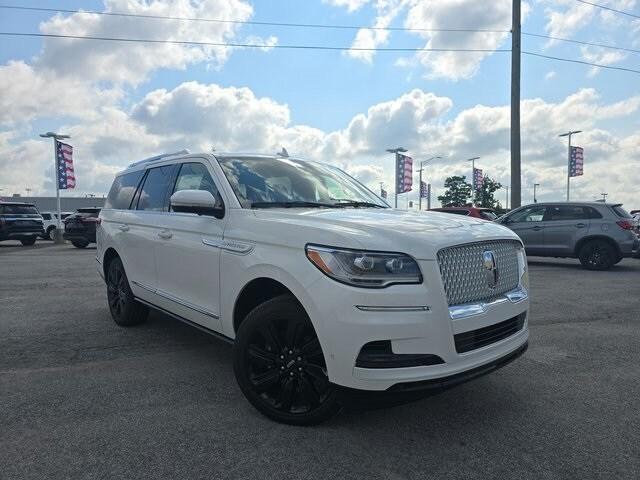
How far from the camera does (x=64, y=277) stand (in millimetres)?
10117

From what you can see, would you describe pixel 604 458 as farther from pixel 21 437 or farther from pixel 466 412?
pixel 21 437

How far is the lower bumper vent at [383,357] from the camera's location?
267cm

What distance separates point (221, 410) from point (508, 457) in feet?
5.98

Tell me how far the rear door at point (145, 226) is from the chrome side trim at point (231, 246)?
1.05 m

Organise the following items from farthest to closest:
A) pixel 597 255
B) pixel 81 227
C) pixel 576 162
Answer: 1. pixel 576 162
2. pixel 81 227
3. pixel 597 255

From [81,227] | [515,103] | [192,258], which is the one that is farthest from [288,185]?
[81,227]

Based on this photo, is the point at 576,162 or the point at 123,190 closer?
the point at 123,190

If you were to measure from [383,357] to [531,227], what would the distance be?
11.6 metres

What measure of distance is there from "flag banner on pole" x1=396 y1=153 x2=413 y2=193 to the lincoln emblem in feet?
115

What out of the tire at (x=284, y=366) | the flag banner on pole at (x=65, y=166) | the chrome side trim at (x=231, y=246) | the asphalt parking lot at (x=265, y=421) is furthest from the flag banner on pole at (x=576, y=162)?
the tire at (x=284, y=366)

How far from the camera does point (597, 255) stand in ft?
39.5

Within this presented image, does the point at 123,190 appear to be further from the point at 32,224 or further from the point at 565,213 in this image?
the point at 32,224

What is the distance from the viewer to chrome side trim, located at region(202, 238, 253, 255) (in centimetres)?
341

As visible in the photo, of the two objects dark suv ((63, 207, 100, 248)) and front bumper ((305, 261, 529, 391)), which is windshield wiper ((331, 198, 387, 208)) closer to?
front bumper ((305, 261, 529, 391))
